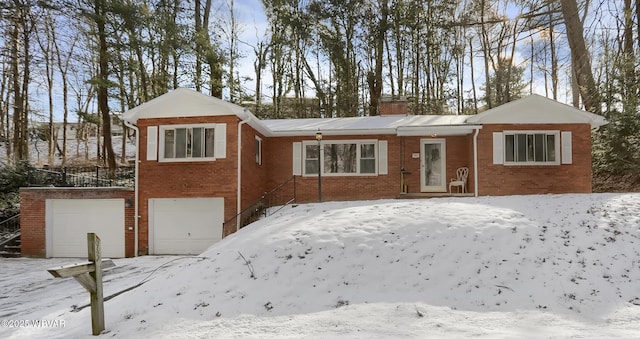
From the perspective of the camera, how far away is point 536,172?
11984mm

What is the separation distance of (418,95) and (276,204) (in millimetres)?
13851

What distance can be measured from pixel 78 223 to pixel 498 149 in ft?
46.1

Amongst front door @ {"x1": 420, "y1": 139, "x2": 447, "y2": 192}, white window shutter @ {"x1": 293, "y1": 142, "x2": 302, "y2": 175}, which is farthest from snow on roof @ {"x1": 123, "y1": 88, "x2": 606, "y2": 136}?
white window shutter @ {"x1": 293, "y1": 142, "x2": 302, "y2": 175}

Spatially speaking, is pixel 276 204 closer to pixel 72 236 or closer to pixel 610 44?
pixel 72 236

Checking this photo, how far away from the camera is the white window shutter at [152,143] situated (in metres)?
11.8

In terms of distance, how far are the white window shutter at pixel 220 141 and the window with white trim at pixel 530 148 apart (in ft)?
28.5

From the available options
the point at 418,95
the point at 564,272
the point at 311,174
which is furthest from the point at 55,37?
the point at 564,272

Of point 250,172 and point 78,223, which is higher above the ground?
point 250,172

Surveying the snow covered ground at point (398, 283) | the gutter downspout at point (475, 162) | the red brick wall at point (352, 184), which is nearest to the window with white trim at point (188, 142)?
the red brick wall at point (352, 184)

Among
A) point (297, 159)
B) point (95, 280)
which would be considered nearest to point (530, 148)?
point (297, 159)

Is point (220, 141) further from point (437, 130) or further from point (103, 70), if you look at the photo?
point (103, 70)

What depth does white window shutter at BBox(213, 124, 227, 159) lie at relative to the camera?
37.5ft

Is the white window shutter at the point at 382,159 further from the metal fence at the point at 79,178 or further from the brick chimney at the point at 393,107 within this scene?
the metal fence at the point at 79,178

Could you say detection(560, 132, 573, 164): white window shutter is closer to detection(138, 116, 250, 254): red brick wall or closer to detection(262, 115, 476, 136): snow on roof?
detection(262, 115, 476, 136): snow on roof
